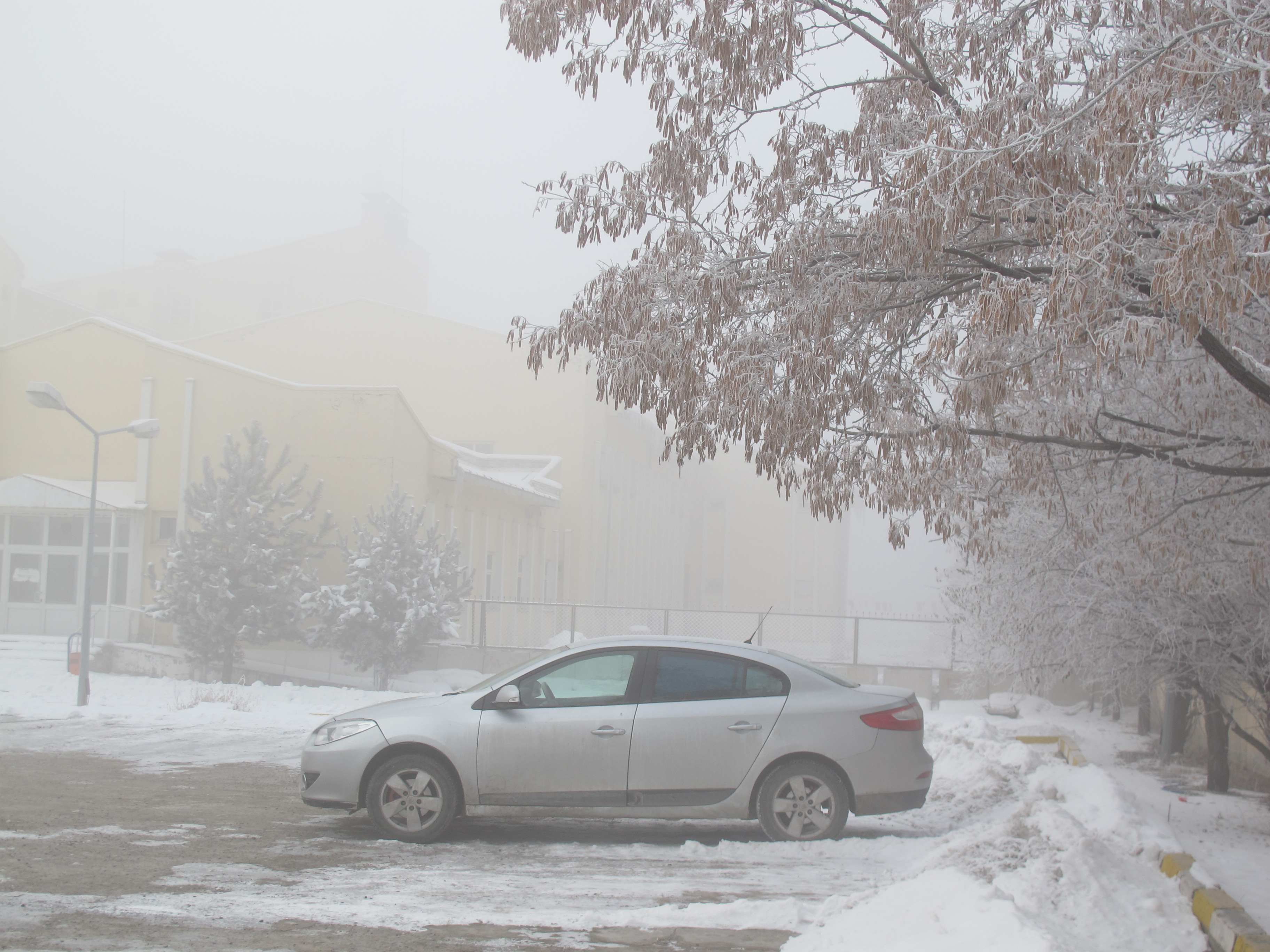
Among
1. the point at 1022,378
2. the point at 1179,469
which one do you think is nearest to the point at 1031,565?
the point at 1179,469

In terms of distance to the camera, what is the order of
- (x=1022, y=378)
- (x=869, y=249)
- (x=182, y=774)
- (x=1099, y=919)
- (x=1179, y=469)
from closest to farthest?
(x=1099, y=919) → (x=869, y=249) → (x=1022, y=378) → (x=1179, y=469) → (x=182, y=774)

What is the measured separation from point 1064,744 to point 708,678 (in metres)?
6.55

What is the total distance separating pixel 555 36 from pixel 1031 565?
667cm

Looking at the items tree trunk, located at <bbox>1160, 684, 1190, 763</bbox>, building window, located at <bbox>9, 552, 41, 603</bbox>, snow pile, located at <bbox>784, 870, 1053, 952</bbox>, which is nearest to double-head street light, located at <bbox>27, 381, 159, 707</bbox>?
building window, located at <bbox>9, 552, 41, 603</bbox>

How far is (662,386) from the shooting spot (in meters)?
7.07

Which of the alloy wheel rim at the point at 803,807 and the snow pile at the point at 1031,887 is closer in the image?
the snow pile at the point at 1031,887

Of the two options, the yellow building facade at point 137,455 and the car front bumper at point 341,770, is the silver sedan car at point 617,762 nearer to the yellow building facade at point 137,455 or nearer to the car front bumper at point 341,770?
the car front bumper at point 341,770

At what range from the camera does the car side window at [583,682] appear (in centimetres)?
805

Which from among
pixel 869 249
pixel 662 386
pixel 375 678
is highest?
pixel 869 249

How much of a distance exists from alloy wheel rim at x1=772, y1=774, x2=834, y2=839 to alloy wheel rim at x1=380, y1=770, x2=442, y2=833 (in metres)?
2.36

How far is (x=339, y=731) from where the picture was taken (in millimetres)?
8016

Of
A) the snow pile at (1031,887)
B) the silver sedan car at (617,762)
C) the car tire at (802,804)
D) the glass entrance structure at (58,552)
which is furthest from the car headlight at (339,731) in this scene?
the glass entrance structure at (58,552)

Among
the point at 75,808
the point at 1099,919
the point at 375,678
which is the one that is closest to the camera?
the point at 1099,919

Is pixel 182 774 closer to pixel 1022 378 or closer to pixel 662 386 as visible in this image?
pixel 662 386
